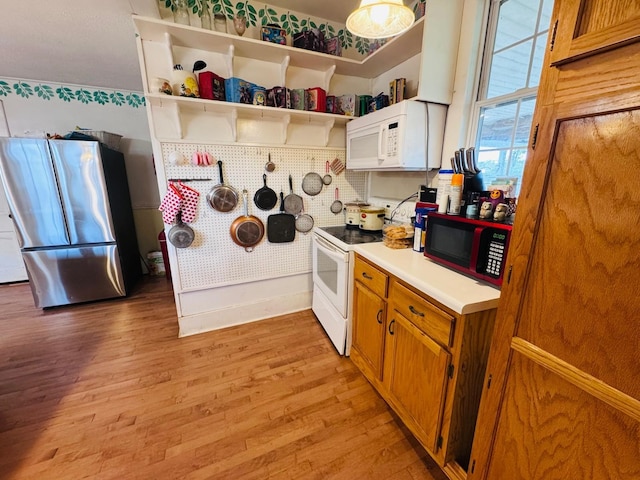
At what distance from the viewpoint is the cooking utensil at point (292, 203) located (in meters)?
2.40

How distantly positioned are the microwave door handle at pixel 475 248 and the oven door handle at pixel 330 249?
83 centimetres

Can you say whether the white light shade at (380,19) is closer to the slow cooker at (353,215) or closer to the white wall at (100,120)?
the slow cooker at (353,215)

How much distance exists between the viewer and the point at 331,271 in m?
2.13

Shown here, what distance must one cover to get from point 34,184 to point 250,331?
2582mm

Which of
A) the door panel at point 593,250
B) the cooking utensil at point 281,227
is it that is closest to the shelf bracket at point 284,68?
the cooking utensil at point 281,227

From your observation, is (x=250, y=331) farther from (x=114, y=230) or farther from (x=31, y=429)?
(x=114, y=230)

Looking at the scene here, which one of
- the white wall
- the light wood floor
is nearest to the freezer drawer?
the light wood floor

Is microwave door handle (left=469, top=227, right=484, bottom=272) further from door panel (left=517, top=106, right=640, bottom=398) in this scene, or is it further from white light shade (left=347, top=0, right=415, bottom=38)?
white light shade (left=347, top=0, right=415, bottom=38)

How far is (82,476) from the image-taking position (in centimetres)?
123

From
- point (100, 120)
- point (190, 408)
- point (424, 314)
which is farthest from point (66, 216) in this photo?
point (424, 314)

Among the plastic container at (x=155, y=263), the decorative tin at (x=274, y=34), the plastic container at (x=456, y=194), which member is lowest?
the plastic container at (x=155, y=263)

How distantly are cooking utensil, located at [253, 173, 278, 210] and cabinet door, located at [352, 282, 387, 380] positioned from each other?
1100mm

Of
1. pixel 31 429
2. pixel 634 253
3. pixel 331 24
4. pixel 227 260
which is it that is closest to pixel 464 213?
pixel 634 253

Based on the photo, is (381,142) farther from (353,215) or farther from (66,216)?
(66,216)
